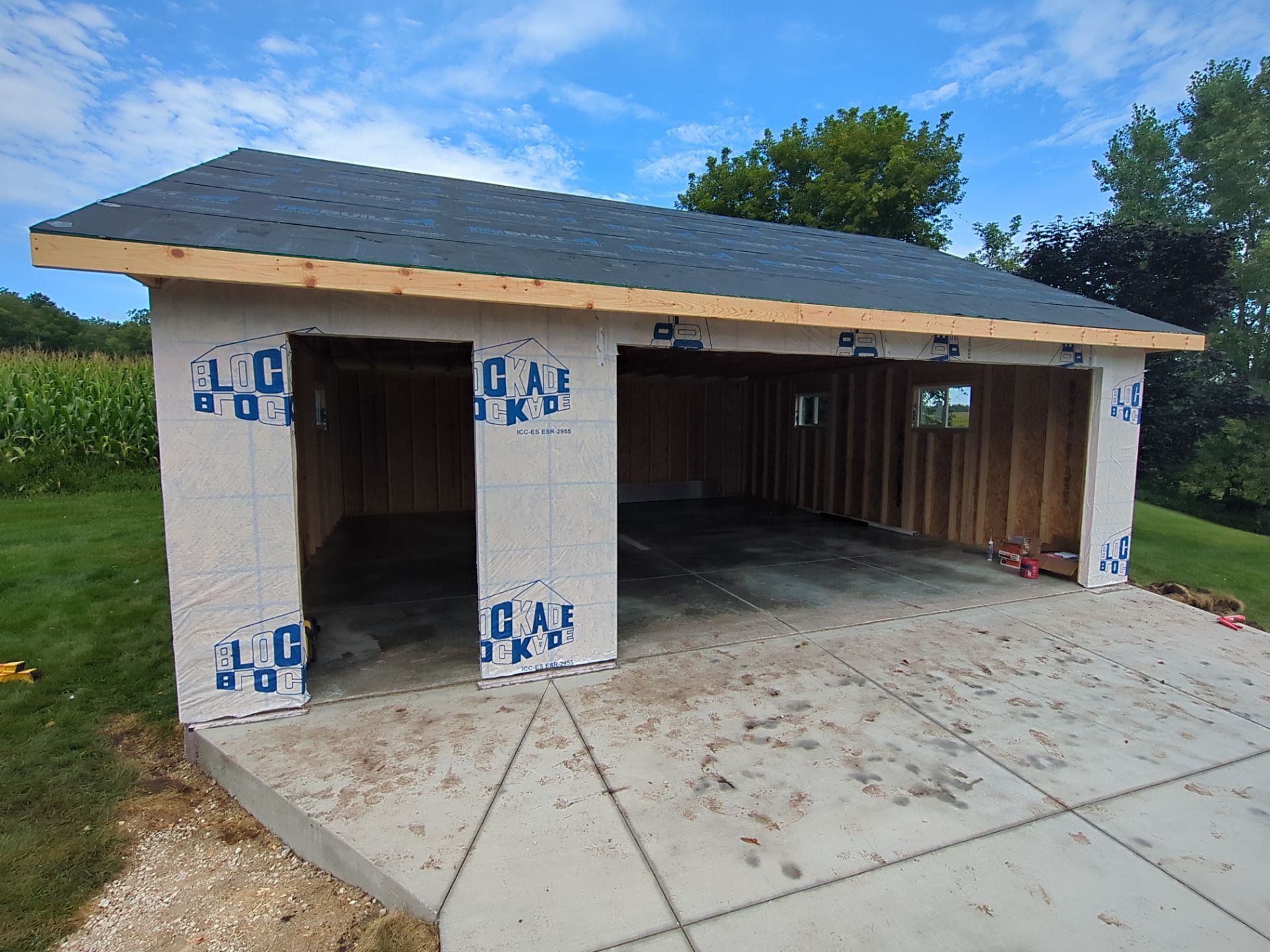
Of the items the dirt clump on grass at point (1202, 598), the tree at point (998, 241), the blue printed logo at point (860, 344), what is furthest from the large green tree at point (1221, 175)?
the blue printed logo at point (860, 344)

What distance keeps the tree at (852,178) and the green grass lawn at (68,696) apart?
16174 mm

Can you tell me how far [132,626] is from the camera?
4547 millimetres

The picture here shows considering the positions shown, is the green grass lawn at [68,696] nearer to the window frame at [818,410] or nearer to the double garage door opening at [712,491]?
the double garage door opening at [712,491]

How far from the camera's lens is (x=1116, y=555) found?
5.82 meters

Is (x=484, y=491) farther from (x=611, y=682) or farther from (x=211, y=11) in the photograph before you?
(x=211, y=11)

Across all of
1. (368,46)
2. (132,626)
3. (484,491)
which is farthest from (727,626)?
(368,46)

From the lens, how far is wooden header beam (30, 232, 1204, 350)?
257 centimetres

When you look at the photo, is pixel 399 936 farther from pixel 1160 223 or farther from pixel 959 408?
pixel 1160 223

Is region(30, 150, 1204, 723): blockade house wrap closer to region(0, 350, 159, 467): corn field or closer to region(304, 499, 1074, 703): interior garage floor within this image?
region(304, 499, 1074, 703): interior garage floor

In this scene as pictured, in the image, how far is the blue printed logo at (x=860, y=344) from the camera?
4457 mm

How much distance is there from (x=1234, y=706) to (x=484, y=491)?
14.5 ft

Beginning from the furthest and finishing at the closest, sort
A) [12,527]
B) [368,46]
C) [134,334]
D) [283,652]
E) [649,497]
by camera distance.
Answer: [134,334], [368,46], [649,497], [12,527], [283,652]

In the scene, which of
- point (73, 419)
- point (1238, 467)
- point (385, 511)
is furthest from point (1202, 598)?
point (1238, 467)

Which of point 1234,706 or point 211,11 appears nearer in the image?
point 1234,706
